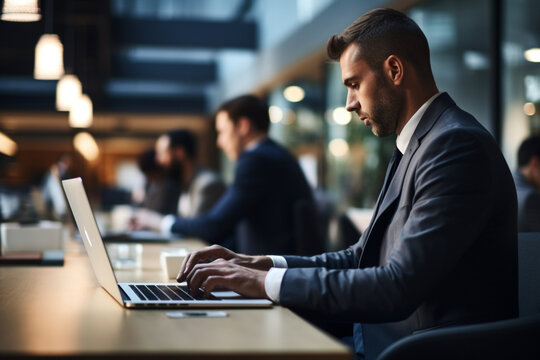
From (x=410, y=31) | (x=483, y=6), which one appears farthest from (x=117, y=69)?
Result: (x=410, y=31)

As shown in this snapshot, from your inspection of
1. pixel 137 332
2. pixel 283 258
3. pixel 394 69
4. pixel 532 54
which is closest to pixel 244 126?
pixel 532 54

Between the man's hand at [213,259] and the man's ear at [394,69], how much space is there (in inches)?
23.0

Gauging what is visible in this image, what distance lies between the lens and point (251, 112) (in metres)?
3.68

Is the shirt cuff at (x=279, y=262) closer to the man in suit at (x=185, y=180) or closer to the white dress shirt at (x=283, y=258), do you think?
the white dress shirt at (x=283, y=258)

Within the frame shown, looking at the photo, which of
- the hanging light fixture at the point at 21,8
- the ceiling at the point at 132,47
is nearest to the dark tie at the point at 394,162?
the hanging light fixture at the point at 21,8

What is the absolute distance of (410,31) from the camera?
176 cm

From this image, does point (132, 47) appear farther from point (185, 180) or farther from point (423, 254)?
point (423, 254)

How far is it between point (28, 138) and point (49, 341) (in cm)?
2040

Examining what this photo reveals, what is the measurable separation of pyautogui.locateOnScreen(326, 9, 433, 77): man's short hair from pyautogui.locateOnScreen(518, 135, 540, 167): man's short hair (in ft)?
6.25

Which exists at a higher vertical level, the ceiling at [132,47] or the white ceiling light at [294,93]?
the ceiling at [132,47]

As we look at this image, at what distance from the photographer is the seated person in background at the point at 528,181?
9.25ft

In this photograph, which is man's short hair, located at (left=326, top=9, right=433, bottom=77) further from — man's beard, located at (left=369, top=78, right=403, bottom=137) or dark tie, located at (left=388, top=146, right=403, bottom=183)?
dark tie, located at (left=388, top=146, right=403, bottom=183)

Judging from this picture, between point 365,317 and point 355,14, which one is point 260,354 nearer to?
point 365,317

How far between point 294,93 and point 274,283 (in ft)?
24.8
